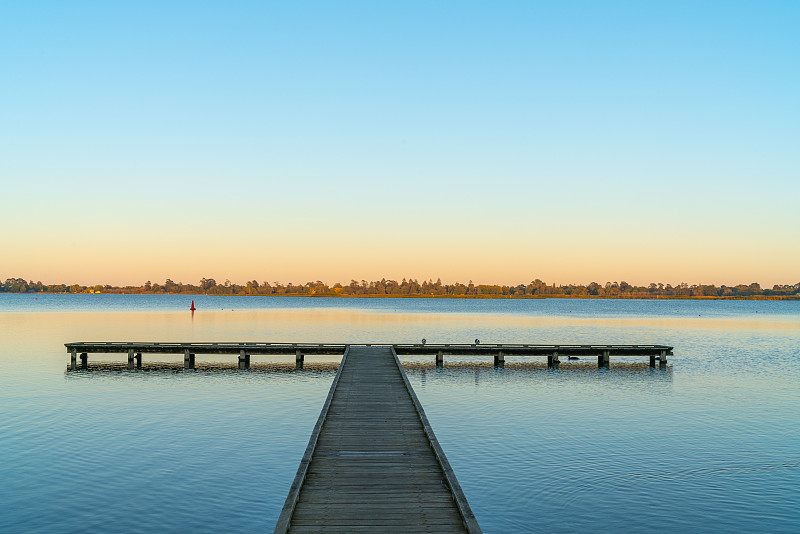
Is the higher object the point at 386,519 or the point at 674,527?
the point at 386,519

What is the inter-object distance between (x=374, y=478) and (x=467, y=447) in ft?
25.0

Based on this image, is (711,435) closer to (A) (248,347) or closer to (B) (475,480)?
(B) (475,480)

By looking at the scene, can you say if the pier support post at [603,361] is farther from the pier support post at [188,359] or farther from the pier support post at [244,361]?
the pier support post at [188,359]

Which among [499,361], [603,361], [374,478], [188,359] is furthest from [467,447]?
[603,361]

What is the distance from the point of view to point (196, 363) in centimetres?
3894

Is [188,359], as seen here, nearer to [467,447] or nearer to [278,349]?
[278,349]

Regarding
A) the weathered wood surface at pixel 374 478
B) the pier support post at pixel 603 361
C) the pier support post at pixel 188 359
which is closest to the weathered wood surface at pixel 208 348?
the pier support post at pixel 188 359

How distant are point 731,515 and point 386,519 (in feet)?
29.7

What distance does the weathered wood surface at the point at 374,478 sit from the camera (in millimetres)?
10047

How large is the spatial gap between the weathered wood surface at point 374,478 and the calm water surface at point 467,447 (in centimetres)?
188

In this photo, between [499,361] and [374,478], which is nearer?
[374,478]

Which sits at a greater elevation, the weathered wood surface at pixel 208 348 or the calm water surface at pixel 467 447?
the weathered wood surface at pixel 208 348

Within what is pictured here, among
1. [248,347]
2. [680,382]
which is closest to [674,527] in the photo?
[680,382]

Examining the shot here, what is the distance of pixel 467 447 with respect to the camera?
19141 mm
